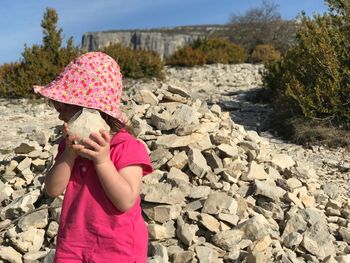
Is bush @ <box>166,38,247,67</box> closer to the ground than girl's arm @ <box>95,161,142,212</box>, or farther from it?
closer to the ground

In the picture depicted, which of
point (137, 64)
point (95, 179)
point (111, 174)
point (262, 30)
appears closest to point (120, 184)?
point (111, 174)

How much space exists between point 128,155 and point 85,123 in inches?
9.4

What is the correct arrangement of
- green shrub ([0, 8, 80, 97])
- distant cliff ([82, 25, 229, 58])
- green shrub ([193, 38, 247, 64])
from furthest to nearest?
distant cliff ([82, 25, 229, 58]), green shrub ([193, 38, 247, 64]), green shrub ([0, 8, 80, 97])

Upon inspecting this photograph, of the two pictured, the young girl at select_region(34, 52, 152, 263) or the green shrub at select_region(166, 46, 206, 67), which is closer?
the young girl at select_region(34, 52, 152, 263)

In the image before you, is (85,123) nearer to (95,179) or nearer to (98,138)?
(98,138)

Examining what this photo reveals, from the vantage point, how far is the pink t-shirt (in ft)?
6.75

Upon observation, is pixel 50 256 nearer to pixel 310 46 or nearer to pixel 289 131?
pixel 289 131

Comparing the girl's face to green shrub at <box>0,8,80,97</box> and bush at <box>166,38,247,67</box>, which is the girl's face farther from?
bush at <box>166,38,247,67</box>

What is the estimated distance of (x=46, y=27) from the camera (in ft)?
44.2

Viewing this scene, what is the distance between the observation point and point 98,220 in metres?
2.06

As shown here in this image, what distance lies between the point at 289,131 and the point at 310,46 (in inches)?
69.3

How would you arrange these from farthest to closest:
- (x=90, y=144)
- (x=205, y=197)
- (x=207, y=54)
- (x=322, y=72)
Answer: (x=207, y=54), (x=322, y=72), (x=205, y=197), (x=90, y=144)

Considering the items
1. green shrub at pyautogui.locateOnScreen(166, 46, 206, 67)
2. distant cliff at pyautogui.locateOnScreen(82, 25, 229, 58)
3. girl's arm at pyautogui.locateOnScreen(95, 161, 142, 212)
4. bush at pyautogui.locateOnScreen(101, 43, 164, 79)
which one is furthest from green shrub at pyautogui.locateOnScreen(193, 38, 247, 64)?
girl's arm at pyautogui.locateOnScreen(95, 161, 142, 212)

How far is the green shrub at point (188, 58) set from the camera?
18094 mm
